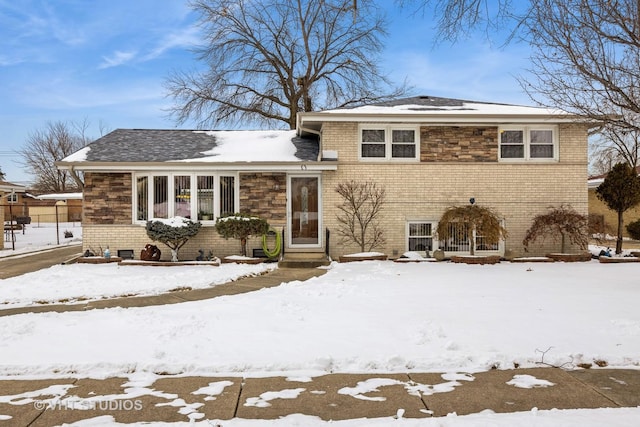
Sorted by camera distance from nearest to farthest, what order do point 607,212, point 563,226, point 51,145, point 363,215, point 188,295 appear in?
point 188,295 < point 563,226 < point 363,215 < point 607,212 < point 51,145

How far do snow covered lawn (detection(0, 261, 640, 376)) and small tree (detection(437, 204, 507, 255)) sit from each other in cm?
325

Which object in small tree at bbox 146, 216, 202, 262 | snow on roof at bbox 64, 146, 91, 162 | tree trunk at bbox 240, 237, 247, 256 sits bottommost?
tree trunk at bbox 240, 237, 247, 256

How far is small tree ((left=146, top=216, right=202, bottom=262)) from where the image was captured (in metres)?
11.8

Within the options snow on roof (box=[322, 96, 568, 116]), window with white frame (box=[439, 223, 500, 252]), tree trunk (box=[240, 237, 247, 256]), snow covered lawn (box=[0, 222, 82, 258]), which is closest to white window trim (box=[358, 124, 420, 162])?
snow on roof (box=[322, 96, 568, 116])

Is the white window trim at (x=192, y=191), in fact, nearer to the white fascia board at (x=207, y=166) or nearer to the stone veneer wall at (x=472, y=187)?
the white fascia board at (x=207, y=166)

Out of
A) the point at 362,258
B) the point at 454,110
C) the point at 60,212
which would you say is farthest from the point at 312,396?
the point at 60,212

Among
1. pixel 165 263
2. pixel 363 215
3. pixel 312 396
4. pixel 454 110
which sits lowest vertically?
pixel 312 396

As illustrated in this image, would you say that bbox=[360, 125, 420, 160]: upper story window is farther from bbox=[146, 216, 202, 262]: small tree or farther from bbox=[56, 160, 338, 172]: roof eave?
bbox=[146, 216, 202, 262]: small tree

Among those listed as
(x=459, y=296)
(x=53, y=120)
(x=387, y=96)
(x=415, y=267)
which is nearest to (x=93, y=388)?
(x=459, y=296)

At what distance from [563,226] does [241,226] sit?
8.83 meters

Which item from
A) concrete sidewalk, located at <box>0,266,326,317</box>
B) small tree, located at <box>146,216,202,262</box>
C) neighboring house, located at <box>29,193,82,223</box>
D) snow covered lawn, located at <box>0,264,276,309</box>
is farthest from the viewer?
neighboring house, located at <box>29,193,82,223</box>

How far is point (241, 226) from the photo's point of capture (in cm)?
1195

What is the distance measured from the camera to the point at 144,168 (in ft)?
40.7

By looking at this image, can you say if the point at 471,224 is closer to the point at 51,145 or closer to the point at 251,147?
the point at 251,147
